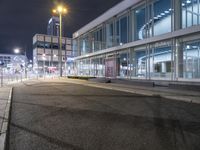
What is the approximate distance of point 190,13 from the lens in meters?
17.4

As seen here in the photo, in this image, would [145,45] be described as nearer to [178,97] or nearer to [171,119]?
[178,97]

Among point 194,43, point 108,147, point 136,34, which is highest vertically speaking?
point 136,34

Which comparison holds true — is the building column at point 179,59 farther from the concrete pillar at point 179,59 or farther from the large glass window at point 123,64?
the large glass window at point 123,64

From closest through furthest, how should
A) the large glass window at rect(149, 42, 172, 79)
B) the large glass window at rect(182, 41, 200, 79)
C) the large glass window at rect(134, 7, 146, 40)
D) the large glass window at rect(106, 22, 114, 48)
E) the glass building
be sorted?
the large glass window at rect(182, 41, 200, 79)
the glass building
the large glass window at rect(149, 42, 172, 79)
the large glass window at rect(134, 7, 146, 40)
the large glass window at rect(106, 22, 114, 48)

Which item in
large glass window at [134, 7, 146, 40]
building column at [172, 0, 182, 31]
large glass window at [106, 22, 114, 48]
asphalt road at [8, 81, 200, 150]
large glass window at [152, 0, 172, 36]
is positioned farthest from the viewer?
large glass window at [106, 22, 114, 48]

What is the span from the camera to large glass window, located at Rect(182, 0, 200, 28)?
17016 mm

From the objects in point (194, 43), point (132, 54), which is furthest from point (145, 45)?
point (194, 43)

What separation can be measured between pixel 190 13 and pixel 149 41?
4.59 metres

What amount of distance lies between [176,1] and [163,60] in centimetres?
552

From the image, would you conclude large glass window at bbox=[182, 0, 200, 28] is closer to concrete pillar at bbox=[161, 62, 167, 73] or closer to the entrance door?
concrete pillar at bbox=[161, 62, 167, 73]

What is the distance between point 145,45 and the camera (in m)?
21.9

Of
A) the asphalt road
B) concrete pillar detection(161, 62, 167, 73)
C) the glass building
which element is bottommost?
the asphalt road

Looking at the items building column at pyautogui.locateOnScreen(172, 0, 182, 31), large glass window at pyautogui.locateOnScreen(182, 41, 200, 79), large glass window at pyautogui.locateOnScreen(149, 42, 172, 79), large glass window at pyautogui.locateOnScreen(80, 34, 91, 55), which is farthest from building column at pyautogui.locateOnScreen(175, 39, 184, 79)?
large glass window at pyautogui.locateOnScreen(80, 34, 91, 55)

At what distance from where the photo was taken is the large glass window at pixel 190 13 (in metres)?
17.0
